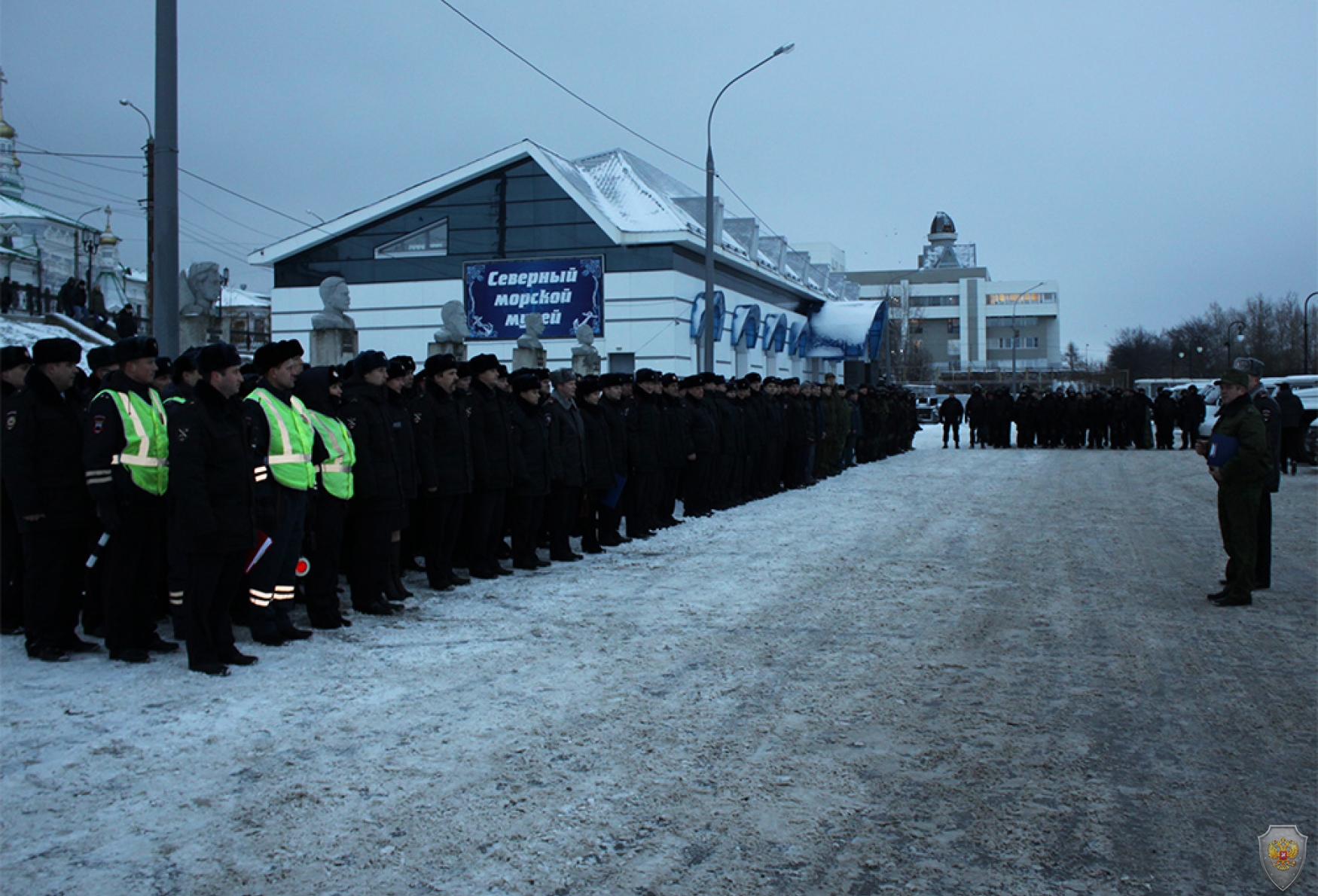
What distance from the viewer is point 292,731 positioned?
17.3ft

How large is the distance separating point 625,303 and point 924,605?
70.7 feet

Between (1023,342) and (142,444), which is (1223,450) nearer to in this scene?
(142,444)

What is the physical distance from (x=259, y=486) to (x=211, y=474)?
527mm

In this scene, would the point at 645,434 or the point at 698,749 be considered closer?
the point at 698,749

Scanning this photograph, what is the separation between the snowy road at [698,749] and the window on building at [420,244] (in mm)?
22865

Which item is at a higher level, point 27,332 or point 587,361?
point 27,332

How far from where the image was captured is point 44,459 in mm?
6484

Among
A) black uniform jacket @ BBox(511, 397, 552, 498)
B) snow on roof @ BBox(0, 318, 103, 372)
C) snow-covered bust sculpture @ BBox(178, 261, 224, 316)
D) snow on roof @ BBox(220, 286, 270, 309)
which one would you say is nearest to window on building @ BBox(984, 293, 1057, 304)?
snow on roof @ BBox(220, 286, 270, 309)

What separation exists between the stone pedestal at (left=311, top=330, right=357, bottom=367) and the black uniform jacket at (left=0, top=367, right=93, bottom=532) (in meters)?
7.58

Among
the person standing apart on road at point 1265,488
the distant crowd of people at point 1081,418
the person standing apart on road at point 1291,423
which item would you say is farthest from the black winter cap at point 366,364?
the distant crowd of people at point 1081,418

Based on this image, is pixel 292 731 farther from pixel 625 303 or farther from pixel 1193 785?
pixel 625 303

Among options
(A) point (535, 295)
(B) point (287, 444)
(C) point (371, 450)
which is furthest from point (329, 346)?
(A) point (535, 295)

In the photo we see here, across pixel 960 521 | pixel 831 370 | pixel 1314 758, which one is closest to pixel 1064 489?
pixel 960 521

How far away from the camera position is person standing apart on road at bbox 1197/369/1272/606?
328 inches
